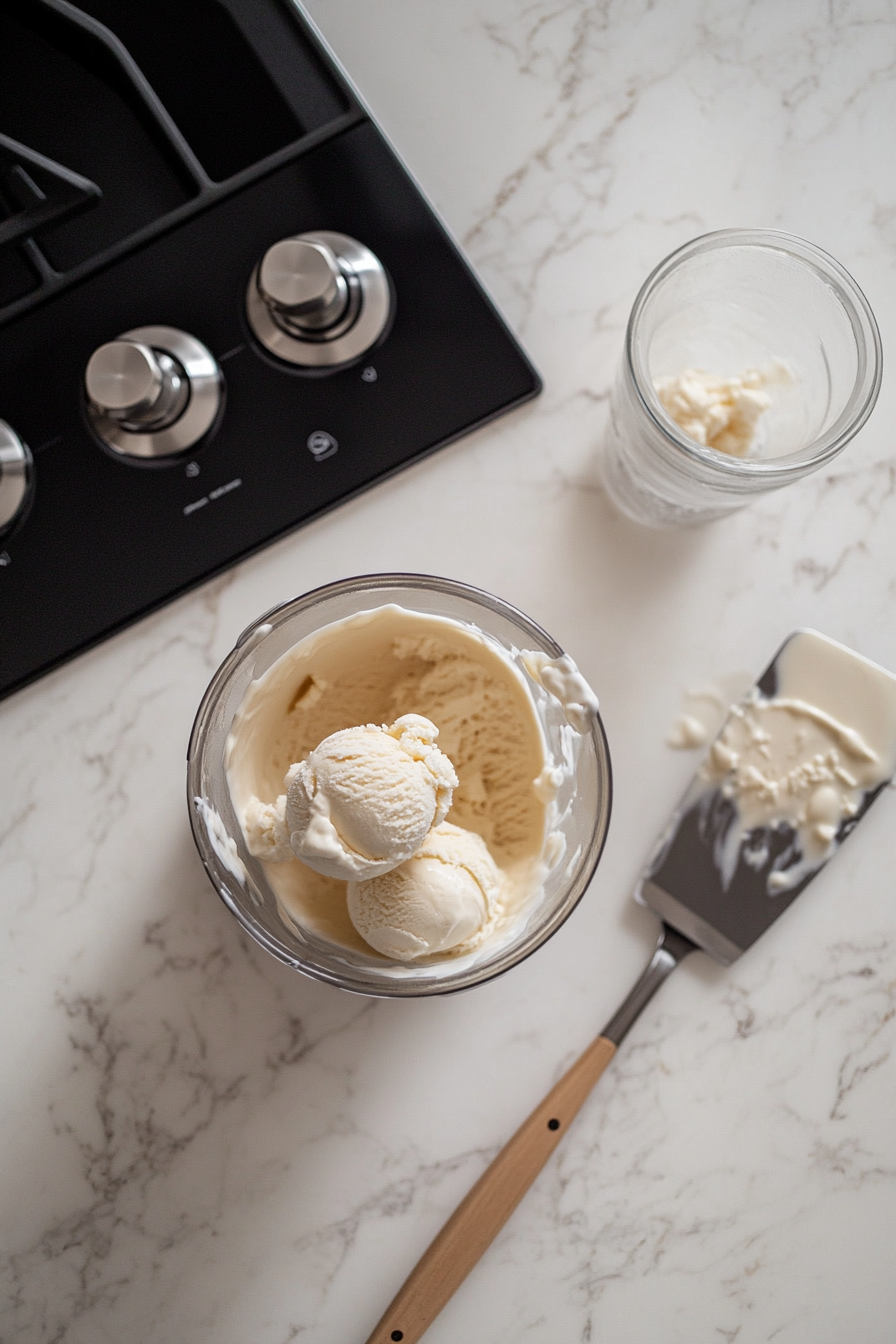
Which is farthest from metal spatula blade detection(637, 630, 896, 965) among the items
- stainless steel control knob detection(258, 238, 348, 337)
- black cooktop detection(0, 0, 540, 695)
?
stainless steel control knob detection(258, 238, 348, 337)

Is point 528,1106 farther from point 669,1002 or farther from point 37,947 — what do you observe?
point 37,947

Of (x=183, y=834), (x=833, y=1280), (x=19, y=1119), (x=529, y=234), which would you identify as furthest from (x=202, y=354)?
(x=833, y=1280)

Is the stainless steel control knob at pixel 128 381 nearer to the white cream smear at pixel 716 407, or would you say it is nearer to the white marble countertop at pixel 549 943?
the white marble countertop at pixel 549 943

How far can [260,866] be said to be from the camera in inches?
31.0

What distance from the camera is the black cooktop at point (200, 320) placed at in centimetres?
88

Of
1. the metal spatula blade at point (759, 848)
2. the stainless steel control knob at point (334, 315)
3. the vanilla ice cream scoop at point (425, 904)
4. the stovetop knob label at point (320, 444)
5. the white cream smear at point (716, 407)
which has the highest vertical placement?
the stainless steel control knob at point (334, 315)

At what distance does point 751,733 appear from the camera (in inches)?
36.3

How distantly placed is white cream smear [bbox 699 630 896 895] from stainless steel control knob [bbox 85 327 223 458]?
686 millimetres

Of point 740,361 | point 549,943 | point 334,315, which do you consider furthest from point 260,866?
point 740,361

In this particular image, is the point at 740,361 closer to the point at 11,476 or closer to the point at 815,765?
the point at 815,765

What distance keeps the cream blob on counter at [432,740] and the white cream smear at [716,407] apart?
12.2 inches

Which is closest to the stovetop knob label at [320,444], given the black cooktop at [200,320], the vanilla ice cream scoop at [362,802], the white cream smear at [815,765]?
the black cooktop at [200,320]

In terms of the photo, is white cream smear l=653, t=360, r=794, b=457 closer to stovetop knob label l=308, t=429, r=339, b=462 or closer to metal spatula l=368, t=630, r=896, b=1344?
metal spatula l=368, t=630, r=896, b=1344

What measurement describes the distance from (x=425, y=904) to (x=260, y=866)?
0.56ft
